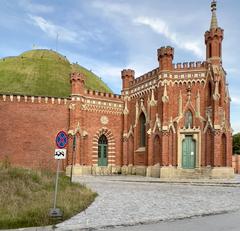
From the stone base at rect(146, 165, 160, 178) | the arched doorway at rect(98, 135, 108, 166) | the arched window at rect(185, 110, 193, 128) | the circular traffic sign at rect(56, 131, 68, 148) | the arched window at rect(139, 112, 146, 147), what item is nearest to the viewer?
the circular traffic sign at rect(56, 131, 68, 148)

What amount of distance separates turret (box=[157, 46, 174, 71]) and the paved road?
2367 cm

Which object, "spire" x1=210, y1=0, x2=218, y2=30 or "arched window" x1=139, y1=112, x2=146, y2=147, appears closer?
"spire" x1=210, y1=0, x2=218, y2=30

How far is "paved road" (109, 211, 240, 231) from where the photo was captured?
981cm

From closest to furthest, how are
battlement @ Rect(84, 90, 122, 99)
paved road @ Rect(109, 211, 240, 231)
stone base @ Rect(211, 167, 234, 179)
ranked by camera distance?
paved road @ Rect(109, 211, 240, 231), stone base @ Rect(211, 167, 234, 179), battlement @ Rect(84, 90, 122, 99)

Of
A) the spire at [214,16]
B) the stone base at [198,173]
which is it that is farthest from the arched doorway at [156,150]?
the spire at [214,16]

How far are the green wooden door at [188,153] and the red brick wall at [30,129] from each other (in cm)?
1219

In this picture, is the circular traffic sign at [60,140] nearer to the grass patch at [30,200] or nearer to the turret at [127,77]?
the grass patch at [30,200]

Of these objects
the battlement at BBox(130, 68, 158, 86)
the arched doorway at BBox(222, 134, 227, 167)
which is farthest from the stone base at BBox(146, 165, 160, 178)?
the battlement at BBox(130, 68, 158, 86)

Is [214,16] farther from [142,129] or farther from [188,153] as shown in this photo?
[188,153]

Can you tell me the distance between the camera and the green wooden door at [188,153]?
3284cm

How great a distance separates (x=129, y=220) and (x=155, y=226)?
3.08 feet

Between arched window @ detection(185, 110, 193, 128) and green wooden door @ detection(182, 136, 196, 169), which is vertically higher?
arched window @ detection(185, 110, 193, 128)

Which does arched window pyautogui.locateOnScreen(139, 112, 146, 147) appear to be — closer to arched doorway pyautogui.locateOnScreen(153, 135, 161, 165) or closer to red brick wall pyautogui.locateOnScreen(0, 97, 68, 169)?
arched doorway pyautogui.locateOnScreen(153, 135, 161, 165)

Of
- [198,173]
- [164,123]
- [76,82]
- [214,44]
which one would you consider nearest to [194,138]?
[164,123]
